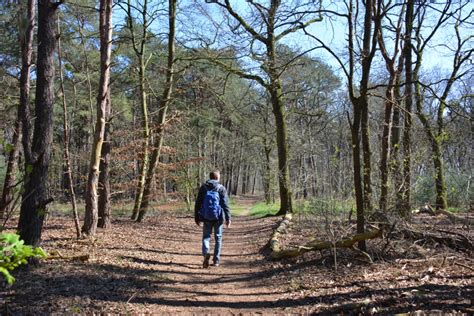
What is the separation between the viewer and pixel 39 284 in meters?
5.76

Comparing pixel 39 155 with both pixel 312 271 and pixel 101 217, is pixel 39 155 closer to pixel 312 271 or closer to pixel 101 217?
pixel 312 271

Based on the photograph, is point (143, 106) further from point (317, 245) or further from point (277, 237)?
point (317, 245)

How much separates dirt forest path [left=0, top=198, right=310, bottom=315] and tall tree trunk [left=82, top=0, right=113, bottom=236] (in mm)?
642

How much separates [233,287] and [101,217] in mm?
6573

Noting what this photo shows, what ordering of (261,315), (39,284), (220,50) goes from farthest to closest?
(220,50) < (39,284) < (261,315)

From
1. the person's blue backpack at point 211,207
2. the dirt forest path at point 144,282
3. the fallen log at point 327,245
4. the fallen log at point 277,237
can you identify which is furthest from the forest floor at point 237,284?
the person's blue backpack at point 211,207

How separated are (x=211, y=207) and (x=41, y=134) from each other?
339 cm

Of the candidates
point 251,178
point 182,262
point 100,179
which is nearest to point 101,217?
point 100,179

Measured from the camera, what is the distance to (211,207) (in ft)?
27.2

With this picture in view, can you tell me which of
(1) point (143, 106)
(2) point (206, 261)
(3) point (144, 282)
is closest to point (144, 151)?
(1) point (143, 106)

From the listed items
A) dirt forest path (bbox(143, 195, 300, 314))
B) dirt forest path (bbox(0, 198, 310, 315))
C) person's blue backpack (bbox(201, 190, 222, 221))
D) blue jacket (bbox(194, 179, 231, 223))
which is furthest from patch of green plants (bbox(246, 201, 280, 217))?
person's blue backpack (bbox(201, 190, 222, 221))

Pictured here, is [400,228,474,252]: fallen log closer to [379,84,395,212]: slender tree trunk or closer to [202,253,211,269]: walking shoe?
[379,84,395,212]: slender tree trunk

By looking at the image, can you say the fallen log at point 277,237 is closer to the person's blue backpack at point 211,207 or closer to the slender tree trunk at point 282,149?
the person's blue backpack at point 211,207

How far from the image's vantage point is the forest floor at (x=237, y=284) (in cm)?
502
